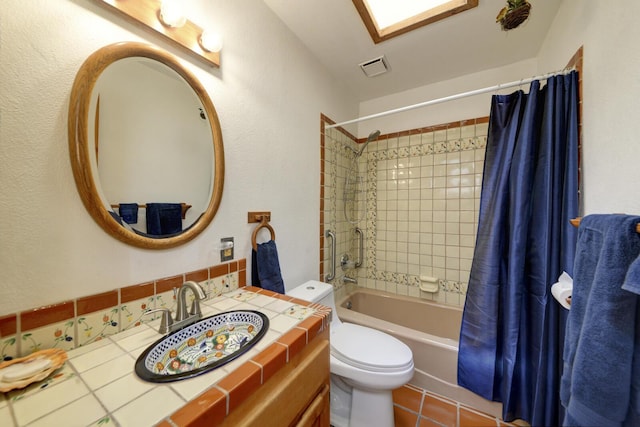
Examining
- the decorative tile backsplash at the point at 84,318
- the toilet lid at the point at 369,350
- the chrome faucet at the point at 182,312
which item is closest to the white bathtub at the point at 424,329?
the toilet lid at the point at 369,350

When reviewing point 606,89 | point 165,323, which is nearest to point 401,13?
point 606,89

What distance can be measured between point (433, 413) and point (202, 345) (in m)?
1.45

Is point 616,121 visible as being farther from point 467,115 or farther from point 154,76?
point 154,76

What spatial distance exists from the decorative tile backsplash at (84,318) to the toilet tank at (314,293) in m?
0.60

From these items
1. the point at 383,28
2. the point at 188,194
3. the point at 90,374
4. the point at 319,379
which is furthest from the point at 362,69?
the point at 90,374

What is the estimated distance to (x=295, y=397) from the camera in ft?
2.22

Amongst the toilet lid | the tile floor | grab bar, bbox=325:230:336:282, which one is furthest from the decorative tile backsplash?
the tile floor

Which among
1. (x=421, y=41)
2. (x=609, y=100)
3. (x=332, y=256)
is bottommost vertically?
(x=332, y=256)

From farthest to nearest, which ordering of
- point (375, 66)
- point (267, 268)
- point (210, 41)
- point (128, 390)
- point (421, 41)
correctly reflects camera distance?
1. point (375, 66)
2. point (421, 41)
3. point (267, 268)
4. point (210, 41)
5. point (128, 390)

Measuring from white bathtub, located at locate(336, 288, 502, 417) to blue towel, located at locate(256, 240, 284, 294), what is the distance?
0.78 m

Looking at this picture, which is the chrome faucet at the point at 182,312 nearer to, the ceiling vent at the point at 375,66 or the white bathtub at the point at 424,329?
the white bathtub at the point at 424,329

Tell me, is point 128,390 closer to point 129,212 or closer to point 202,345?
point 202,345

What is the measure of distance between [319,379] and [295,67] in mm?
1819

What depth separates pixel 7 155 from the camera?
1.81ft
